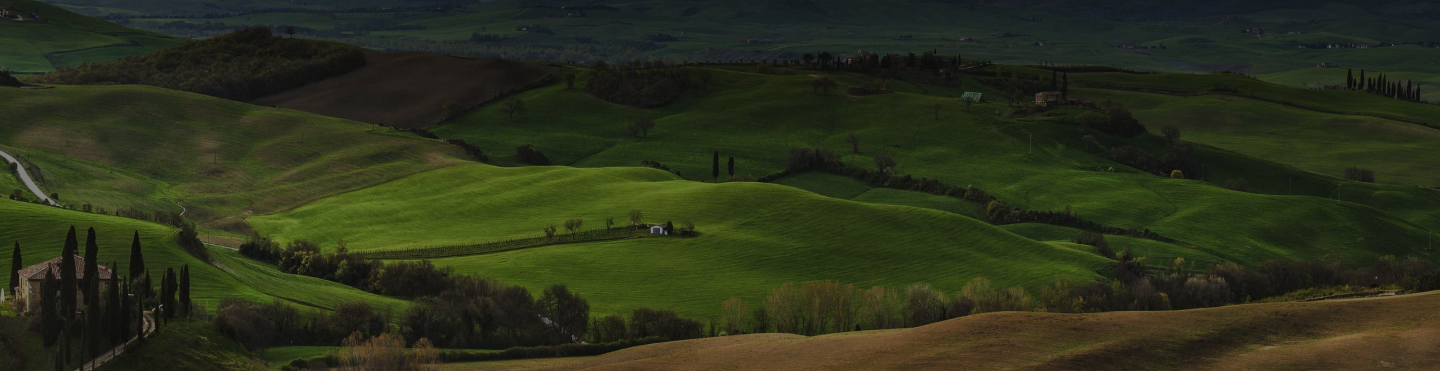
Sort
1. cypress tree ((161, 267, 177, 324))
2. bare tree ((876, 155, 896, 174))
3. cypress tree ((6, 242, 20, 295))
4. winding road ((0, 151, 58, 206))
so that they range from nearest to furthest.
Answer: cypress tree ((161, 267, 177, 324))
cypress tree ((6, 242, 20, 295))
winding road ((0, 151, 58, 206))
bare tree ((876, 155, 896, 174))

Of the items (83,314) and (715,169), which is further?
(715,169)

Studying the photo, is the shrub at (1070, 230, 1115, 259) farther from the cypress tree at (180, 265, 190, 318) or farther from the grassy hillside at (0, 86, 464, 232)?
the cypress tree at (180, 265, 190, 318)

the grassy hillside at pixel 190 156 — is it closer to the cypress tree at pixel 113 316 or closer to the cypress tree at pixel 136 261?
the cypress tree at pixel 136 261

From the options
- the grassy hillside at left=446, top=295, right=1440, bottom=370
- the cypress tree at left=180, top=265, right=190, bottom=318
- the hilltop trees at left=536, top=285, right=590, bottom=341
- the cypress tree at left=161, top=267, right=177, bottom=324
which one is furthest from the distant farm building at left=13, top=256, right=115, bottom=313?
the hilltop trees at left=536, top=285, right=590, bottom=341

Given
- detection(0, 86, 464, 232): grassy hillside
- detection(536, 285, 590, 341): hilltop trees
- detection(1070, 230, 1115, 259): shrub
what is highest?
detection(0, 86, 464, 232): grassy hillside

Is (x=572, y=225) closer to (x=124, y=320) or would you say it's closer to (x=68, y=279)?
(x=124, y=320)

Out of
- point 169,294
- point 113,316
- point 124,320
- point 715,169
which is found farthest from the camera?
point 715,169

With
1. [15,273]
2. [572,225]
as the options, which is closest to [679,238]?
[572,225]

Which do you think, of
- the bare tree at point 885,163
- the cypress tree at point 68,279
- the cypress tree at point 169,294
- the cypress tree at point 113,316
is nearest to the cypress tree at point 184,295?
the cypress tree at point 169,294
